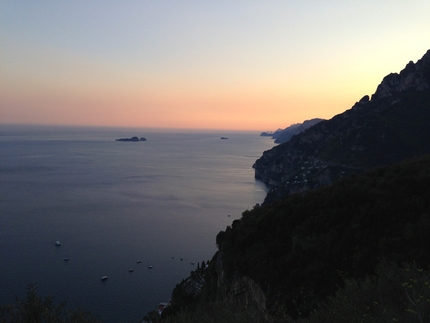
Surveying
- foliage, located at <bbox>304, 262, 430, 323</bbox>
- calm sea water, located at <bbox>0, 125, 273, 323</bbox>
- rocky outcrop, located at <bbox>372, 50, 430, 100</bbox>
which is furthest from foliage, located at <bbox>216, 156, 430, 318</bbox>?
rocky outcrop, located at <bbox>372, 50, 430, 100</bbox>

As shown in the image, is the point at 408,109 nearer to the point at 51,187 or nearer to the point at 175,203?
the point at 175,203

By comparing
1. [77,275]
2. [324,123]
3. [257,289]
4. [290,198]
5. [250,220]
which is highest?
[324,123]

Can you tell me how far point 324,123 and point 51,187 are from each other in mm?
88462

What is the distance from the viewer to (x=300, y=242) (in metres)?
19.5

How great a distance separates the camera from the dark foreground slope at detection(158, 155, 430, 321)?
1565 cm

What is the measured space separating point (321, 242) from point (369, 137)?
73573 millimetres

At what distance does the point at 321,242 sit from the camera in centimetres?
1861

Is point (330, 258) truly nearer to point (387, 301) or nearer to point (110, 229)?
point (387, 301)

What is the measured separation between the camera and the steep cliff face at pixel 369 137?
77.3 meters

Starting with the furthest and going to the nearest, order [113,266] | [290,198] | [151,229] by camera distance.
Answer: [151,229] → [113,266] → [290,198]

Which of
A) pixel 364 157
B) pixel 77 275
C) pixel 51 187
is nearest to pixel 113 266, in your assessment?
pixel 77 275

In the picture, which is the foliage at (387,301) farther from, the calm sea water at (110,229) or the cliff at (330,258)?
the calm sea water at (110,229)

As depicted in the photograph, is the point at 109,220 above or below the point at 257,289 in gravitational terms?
below

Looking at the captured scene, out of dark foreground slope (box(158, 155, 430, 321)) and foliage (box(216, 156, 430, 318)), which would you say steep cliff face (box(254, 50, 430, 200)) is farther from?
dark foreground slope (box(158, 155, 430, 321))
